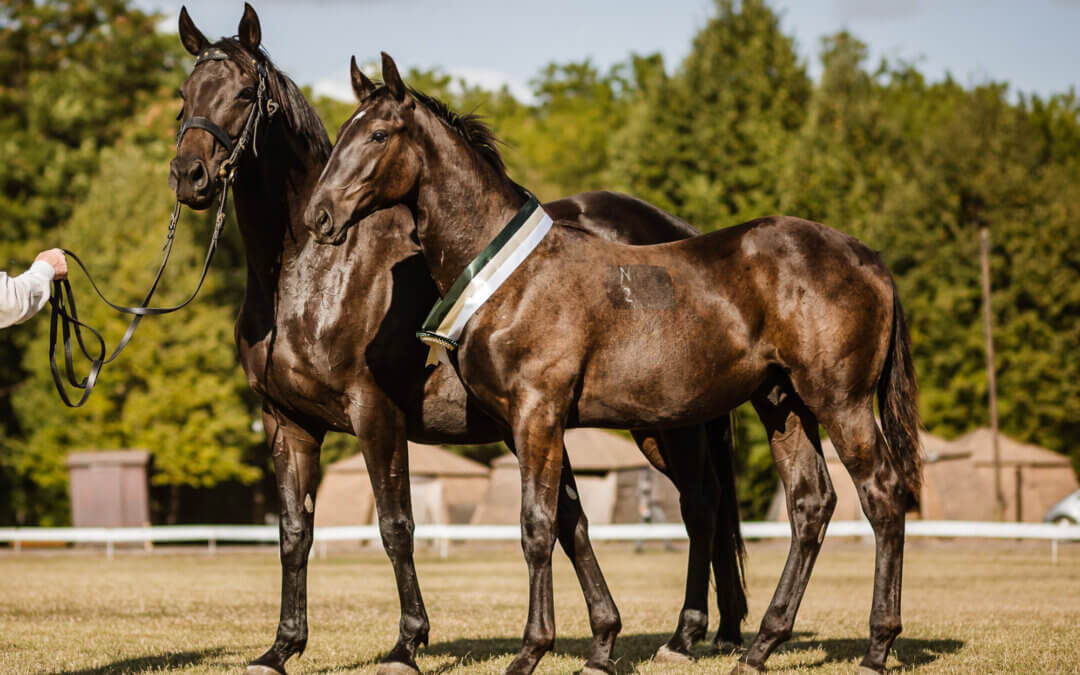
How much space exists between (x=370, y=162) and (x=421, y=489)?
28.7 m

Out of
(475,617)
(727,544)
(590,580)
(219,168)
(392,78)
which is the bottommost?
(475,617)

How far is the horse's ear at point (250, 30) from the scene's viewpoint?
7.77 m

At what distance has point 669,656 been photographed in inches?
319

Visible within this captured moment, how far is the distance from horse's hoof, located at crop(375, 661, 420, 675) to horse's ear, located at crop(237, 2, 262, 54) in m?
3.87

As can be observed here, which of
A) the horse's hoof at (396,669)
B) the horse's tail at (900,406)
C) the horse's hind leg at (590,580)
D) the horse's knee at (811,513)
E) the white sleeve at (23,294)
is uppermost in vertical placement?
the white sleeve at (23,294)

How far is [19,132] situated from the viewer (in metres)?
44.3

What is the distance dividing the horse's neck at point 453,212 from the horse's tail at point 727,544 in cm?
302

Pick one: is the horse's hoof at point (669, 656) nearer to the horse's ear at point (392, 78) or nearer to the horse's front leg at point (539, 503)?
the horse's front leg at point (539, 503)

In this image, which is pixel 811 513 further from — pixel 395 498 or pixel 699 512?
pixel 395 498

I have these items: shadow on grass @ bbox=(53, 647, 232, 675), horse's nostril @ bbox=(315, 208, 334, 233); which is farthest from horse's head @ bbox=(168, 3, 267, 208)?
shadow on grass @ bbox=(53, 647, 232, 675)

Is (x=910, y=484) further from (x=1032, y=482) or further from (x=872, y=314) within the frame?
(x=1032, y=482)

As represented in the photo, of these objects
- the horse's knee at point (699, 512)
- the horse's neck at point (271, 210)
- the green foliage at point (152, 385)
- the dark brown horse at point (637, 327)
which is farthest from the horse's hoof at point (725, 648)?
the green foliage at point (152, 385)

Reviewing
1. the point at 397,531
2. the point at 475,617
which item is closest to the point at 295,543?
the point at 397,531

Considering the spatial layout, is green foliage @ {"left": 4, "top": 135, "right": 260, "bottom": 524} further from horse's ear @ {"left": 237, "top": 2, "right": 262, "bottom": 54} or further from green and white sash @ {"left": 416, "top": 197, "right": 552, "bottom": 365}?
green and white sash @ {"left": 416, "top": 197, "right": 552, "bottom": 365}
